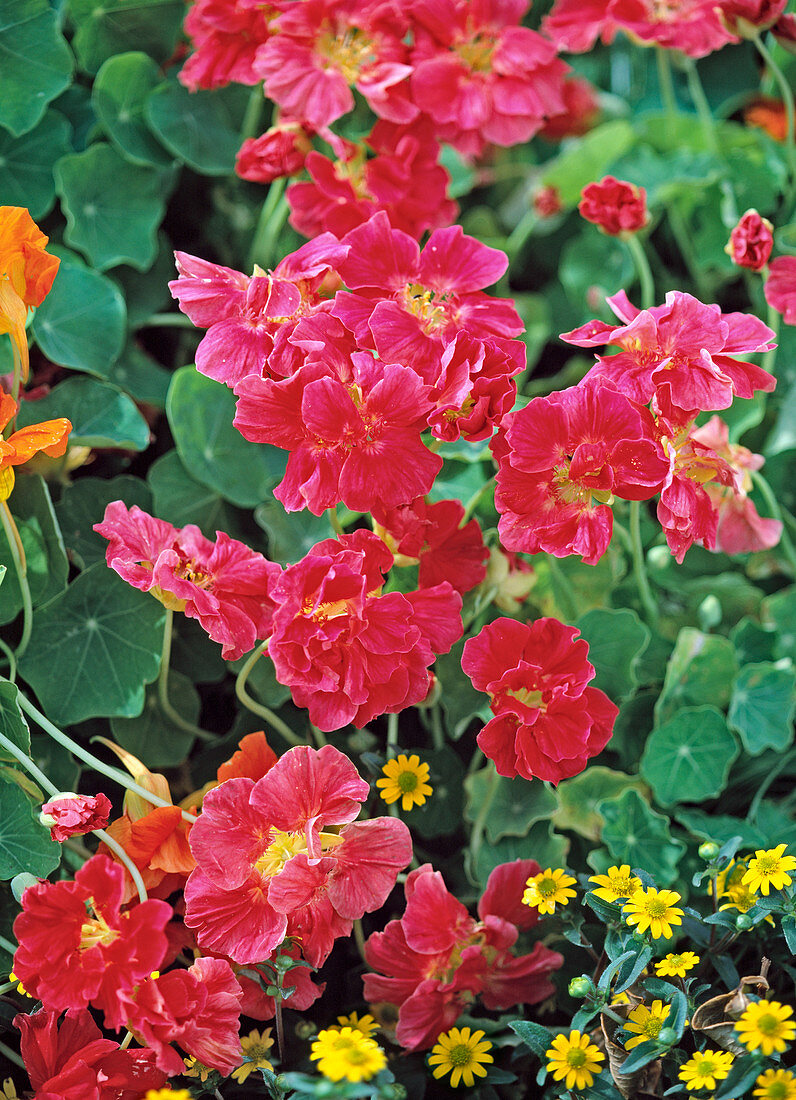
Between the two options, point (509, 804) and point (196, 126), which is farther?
point (196, 126)

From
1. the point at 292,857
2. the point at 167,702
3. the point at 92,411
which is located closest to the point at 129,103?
the point at 92,411

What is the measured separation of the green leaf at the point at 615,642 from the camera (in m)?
1.08

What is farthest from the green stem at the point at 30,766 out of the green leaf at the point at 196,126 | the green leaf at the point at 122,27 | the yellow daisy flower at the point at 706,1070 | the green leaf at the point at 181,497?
the green leaf at the point at 122,27

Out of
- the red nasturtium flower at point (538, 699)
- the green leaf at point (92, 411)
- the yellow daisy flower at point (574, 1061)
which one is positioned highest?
the green leaf at point (92, 411)

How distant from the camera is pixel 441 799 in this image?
1.07m

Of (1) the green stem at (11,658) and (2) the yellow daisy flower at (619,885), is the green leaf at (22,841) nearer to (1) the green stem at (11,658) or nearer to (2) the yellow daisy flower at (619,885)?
(1) the green stem at (11,658)

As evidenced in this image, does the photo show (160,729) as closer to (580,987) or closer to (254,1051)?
(254,1051)

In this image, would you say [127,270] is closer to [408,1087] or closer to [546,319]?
[546,319]

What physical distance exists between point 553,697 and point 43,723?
46 cm

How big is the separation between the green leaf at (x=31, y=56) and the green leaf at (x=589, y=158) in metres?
0.72

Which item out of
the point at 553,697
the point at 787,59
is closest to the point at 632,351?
the point at 553,697

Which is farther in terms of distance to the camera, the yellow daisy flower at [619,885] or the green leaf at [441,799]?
the green leaf at [441,799]

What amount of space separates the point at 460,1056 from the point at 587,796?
333 mm

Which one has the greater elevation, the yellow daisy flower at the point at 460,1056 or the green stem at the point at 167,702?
the green stem at the point at 167,702
